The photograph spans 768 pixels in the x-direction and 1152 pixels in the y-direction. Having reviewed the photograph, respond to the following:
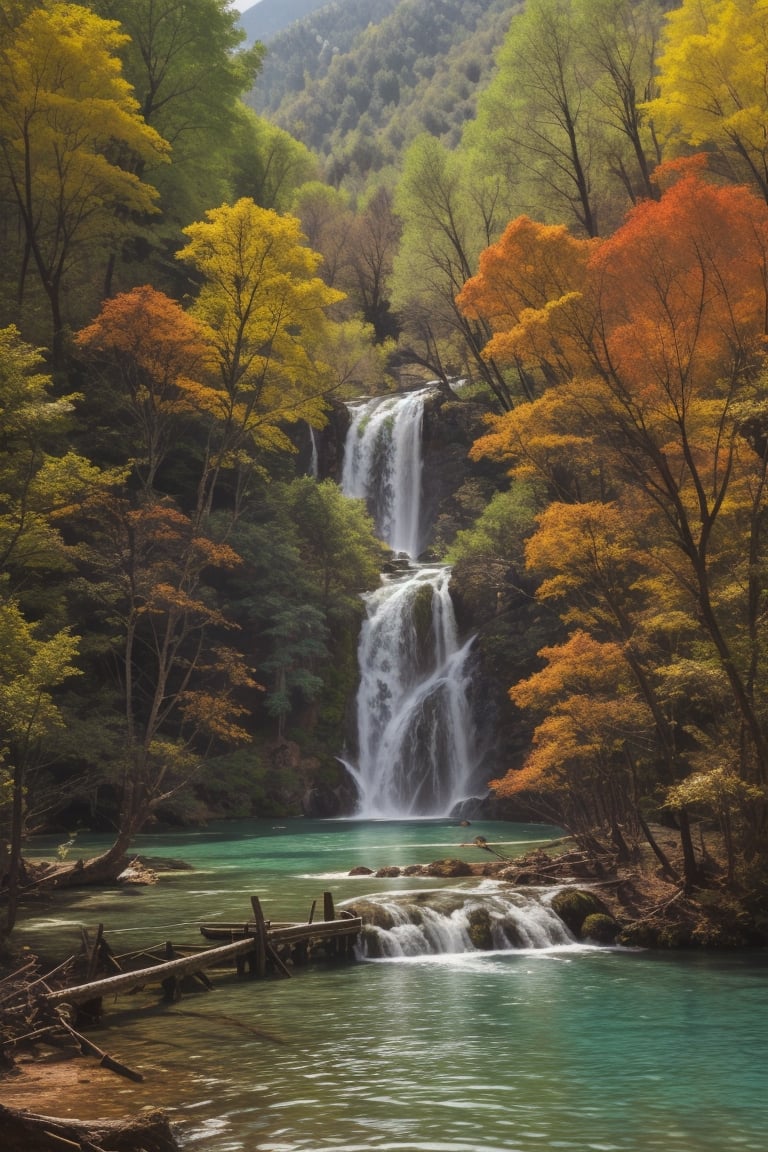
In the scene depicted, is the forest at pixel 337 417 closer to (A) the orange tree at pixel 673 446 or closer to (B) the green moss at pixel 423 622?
(A) the orange tree at pixel 673 446

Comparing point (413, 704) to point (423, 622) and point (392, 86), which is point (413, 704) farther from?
point (392, 86)

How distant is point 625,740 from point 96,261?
85.0ft

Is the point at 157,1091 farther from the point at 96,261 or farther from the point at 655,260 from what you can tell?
the point at 96,261

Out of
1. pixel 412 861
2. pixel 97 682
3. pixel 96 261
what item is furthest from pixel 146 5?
pixel 412 861

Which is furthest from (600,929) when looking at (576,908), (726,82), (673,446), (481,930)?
(726,82)

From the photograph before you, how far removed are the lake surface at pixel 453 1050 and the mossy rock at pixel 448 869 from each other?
4.16 meters

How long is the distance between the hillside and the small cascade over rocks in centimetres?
9532

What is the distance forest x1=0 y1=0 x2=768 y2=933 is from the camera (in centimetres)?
1636

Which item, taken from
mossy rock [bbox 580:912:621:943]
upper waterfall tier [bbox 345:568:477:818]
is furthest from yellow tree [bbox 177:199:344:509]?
upper waterfall tier [bbox 345:568:477:818]

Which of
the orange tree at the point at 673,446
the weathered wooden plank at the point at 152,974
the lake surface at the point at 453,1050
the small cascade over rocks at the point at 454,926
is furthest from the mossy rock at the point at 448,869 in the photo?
the weathered wooden plank at the point at 152,974

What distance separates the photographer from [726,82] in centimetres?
2672

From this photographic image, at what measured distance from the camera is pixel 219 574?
3719cm

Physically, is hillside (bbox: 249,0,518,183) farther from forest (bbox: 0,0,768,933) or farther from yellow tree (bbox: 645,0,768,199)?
yellow tree (bbox: 645,0,768,199)

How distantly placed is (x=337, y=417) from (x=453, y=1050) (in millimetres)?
40214
